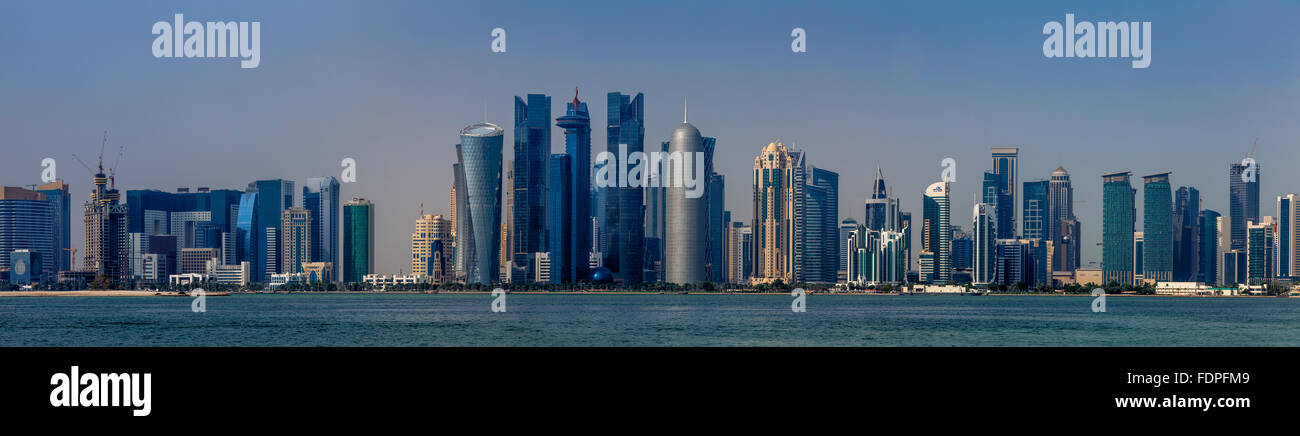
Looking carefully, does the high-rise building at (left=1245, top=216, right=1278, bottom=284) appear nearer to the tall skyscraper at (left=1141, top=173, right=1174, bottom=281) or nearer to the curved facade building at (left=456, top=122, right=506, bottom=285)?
the tall skyscraper at (left=1141, top=173, right=1174, bottom=281)

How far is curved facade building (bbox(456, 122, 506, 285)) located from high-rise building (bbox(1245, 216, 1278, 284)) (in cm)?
11162

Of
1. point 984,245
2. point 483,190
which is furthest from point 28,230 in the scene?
point 984,245

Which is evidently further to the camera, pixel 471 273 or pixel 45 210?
pixel 471 273

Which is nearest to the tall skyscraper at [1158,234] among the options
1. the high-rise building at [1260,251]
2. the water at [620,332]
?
the high-rise building at [1260,251]

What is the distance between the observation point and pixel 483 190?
197 meters

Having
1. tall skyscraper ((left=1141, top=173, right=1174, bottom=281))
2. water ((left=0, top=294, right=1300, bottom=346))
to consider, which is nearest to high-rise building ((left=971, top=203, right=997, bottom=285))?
tall skyscraper ((left=1141, top=173, right=1174, bottom=281))

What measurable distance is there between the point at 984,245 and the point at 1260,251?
37571mm

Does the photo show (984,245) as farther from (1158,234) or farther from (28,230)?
(28,230)
